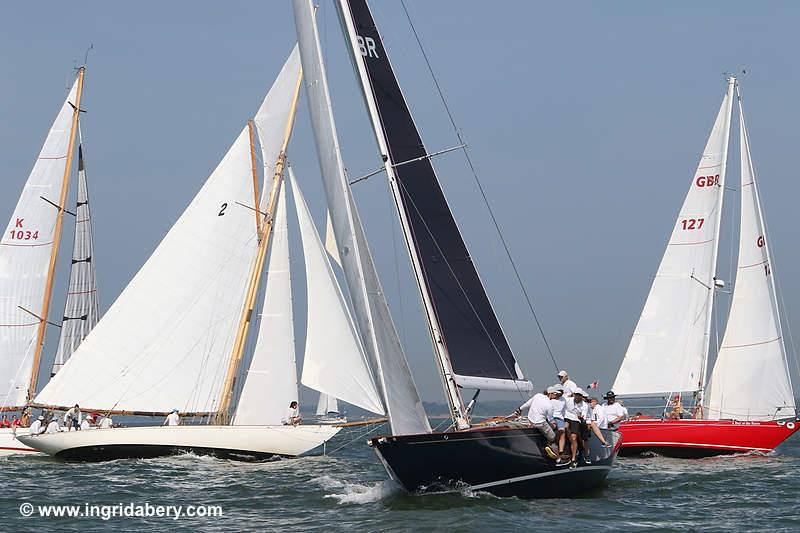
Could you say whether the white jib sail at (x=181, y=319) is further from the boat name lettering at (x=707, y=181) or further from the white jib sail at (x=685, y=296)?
the boat name lettering at (x=707, y=181)

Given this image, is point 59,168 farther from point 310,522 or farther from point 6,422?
point 310,522

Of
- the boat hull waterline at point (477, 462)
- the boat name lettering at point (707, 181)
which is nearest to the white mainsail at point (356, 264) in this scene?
the boat hull waterline at point (477, 462)

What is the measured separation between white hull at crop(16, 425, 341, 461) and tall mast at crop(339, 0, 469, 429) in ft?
30.2

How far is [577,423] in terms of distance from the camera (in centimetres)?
2088

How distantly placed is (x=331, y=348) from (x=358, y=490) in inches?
309

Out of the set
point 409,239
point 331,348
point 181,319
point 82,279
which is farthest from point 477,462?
point 82,279

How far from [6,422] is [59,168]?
8036mm

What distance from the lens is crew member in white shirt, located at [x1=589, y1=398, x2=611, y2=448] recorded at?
854 inches

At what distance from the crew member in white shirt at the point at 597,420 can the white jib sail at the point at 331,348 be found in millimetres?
7380

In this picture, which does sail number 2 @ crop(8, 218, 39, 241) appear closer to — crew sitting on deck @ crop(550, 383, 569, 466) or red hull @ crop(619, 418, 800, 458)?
red hull @ crop(619, 418, 800, 458)

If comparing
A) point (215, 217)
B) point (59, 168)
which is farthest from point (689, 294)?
point (59, 168)

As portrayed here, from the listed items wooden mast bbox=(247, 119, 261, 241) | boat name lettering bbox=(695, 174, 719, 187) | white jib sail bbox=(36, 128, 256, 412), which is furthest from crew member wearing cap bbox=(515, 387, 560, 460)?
boat name lettering bbox=(695, 174, 719, 187)

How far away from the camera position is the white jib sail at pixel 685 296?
1396 inches

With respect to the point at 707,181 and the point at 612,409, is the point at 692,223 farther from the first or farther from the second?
the point at 612,409
